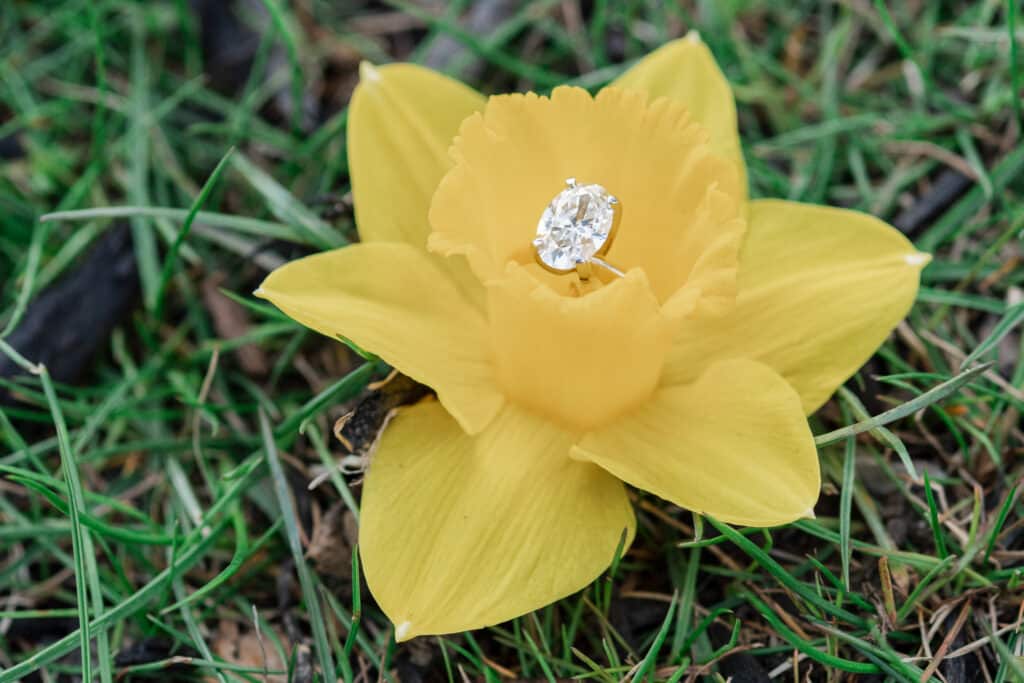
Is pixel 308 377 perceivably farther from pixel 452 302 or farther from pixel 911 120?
pixel 911 120

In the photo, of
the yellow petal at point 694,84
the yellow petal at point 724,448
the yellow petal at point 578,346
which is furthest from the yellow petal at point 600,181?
the yellow petal at point 694,84

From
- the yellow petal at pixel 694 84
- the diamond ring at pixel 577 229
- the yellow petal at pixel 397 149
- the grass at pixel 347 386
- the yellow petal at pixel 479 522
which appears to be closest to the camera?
the yellow petal at pixel 479 522

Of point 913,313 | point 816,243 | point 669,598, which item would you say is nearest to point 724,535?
point 669,598

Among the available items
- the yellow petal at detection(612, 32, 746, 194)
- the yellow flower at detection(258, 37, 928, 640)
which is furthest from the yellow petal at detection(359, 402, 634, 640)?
the yellow petal at detection(612, 32, 746, 194)

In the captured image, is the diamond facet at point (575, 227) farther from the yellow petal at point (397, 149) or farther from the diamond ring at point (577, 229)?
the yellow petal at point (397, 149)

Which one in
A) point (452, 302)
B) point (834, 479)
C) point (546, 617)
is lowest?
point (546, 617)
